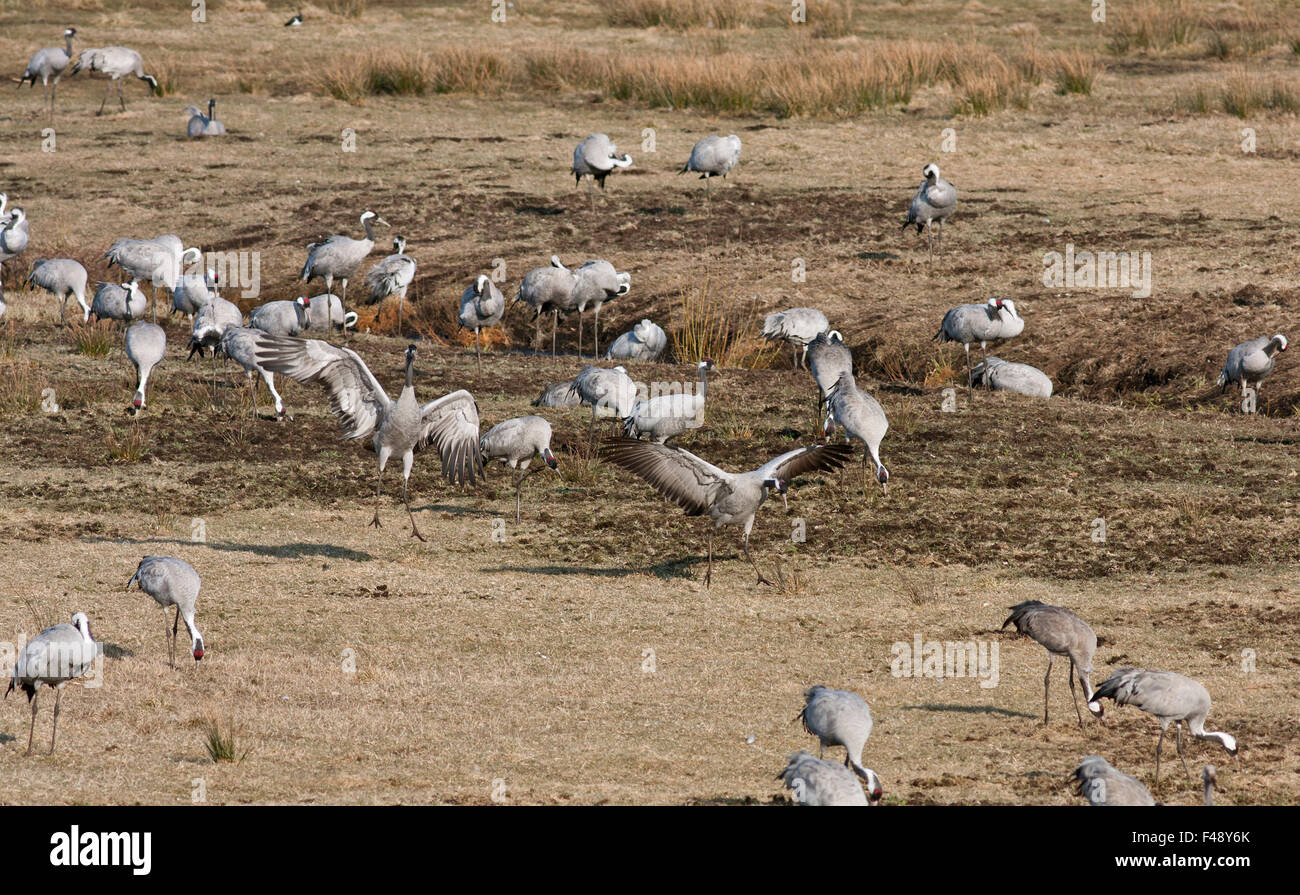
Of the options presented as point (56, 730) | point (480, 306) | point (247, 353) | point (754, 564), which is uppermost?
point (480, 306)

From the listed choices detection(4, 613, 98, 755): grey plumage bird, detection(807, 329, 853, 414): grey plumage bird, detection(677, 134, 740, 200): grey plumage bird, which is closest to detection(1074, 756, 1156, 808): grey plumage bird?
detection(4, 613, 98, 755): grey plumage bird

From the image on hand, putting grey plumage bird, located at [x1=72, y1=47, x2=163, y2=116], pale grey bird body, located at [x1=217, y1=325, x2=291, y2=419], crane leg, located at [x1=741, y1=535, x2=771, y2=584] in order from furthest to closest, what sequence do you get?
grey plumage bird, located at [x1=72, y1=47, x2=163, y2=116]
pale grey bird body, located at [x1=217, y1=325, x2=291, y2=419]
crane leg, located at [x1=741, y1=535, x2=771, y2=584]

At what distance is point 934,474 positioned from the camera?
16.1m

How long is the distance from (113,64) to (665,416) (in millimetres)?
21323

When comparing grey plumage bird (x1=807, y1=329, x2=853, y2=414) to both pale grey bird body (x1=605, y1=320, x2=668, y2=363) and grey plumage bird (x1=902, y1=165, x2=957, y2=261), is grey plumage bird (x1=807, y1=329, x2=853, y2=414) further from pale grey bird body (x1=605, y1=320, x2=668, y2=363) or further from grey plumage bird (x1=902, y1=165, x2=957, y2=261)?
grey plumage bird (x1=902, y1=165, x2=957, y2=261)

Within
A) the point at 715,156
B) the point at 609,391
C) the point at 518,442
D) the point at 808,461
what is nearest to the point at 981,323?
the point at 609,391

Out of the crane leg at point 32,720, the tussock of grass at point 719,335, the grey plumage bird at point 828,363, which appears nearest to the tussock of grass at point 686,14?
the tussock of grass at point 719,335

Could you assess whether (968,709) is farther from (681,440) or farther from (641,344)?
(641,344)

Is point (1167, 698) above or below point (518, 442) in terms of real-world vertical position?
below

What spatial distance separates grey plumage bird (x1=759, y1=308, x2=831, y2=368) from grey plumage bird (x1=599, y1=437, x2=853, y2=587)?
597 cm

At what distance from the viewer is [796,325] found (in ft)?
63.9

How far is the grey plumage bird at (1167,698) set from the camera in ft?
30.7

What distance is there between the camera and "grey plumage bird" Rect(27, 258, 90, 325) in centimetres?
2205

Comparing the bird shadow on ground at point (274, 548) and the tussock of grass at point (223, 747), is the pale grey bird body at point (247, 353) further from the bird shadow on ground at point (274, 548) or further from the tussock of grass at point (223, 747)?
the tussock of grass at point (223, 747)
